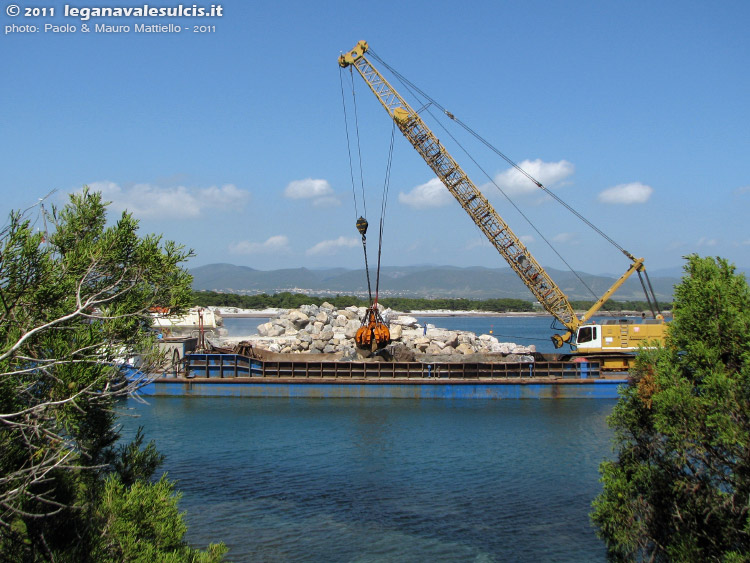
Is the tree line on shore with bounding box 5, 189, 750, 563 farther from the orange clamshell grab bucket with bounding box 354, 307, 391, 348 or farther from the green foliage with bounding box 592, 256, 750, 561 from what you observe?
the orange clamshell grab bucket with bounding box 354, 307, 391, 348

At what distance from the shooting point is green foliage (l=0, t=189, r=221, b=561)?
5.91m

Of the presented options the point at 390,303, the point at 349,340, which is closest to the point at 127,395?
the point at 349,340

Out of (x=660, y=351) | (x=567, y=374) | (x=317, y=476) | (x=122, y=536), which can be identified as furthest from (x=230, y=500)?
(x=567, y=374)

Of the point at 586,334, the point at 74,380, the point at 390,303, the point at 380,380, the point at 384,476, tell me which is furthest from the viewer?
the point at 390,303

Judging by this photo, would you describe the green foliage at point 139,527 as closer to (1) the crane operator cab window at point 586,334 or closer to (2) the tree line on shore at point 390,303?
(1) the crane operator cab window at point 586,334

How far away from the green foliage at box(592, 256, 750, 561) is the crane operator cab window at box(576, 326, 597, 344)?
23560 mm

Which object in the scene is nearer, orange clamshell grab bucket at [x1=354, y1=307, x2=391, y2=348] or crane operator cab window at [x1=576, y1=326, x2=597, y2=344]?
orange clamshell grab bucket at [x1=354, y1=307, x2=391, y2=348]

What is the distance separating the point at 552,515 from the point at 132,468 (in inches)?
405

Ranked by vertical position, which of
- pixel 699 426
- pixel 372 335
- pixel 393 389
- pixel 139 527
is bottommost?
pixel 393 389

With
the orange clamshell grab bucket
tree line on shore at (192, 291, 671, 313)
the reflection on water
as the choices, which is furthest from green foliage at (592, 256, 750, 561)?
tree line on shore at (192, 291, 671, 313)

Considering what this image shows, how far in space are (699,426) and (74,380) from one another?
7229mm

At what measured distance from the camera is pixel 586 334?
31.7m

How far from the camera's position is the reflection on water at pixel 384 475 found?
1321 centimetres

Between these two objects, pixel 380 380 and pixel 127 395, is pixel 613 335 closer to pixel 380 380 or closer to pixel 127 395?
pixel 380 380
